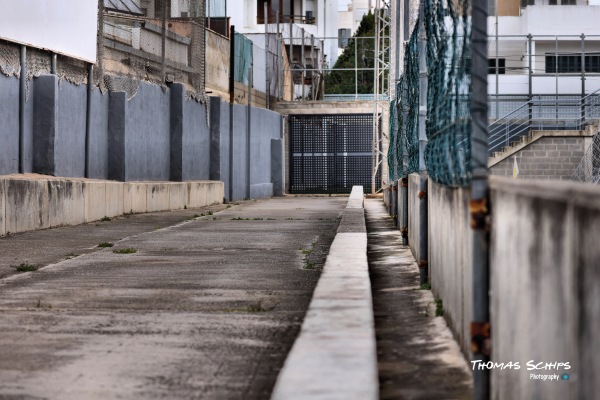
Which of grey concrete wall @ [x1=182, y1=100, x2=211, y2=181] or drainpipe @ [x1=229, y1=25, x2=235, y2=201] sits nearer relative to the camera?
grey concrete wall @ [x1=182, y1=100, x2=211, y2=181]

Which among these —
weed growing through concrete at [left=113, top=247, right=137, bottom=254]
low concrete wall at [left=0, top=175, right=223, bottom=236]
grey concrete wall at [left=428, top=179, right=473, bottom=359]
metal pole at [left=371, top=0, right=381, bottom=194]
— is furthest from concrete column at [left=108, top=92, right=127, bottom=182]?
metal pole at [left=371, top=0, right=381, bottom=194]

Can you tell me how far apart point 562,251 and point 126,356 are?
2.79 m

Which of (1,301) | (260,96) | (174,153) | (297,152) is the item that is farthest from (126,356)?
(297,152)

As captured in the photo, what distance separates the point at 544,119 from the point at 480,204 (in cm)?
3843

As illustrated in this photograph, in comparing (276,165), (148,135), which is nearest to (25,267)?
(148,135)

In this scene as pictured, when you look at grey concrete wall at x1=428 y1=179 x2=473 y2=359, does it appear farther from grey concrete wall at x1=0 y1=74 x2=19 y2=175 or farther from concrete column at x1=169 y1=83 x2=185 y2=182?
concrete column at x1=169 y1=83 x2=185 y2=182

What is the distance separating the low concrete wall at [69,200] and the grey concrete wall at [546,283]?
10.6 metres

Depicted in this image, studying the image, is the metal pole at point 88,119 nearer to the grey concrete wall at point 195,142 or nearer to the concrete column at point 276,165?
the grey concrete wall at point 195,142

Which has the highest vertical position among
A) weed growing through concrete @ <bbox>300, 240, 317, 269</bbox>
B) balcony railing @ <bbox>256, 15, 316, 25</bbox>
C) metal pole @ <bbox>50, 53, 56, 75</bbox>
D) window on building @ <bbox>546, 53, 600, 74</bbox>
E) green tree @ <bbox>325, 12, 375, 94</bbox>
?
balcony railing @ <bbox>256, 15, 316, 25</bbox>

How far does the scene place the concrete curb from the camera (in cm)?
371

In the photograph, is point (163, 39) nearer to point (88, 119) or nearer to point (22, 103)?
point (88, 119)

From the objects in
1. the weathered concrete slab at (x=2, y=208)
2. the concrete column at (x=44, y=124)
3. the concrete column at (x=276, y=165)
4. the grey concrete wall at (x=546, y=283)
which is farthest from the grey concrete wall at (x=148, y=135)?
the grey concrete wall at (x=546, y=283)

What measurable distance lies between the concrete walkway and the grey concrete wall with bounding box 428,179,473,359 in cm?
10

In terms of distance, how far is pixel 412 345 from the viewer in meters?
5.90
